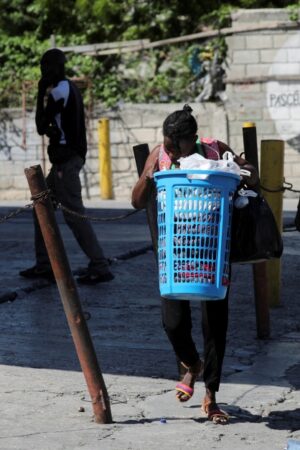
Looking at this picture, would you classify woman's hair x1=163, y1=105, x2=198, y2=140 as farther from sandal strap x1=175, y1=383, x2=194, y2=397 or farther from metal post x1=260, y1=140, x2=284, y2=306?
metal post x1=260, y1=140, x2=284, y2=306

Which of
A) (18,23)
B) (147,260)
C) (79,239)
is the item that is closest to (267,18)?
(18,23)

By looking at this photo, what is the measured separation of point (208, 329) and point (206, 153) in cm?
91

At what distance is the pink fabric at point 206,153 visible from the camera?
600cm

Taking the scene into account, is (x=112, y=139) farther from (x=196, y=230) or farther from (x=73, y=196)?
(x=196, y=230)

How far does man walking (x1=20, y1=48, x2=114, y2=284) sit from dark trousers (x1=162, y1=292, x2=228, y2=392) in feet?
12.5

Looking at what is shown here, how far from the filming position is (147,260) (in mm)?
11609

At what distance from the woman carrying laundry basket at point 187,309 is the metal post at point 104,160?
550 inches

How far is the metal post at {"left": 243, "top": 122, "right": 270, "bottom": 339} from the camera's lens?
26.0 feet

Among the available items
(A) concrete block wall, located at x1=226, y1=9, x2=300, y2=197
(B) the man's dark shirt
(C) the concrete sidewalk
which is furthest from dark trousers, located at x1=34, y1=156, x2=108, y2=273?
(A) concrete block wall, located at x1=226, y1=9, x2=300, y2=197

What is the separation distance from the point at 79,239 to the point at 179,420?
4.07 m

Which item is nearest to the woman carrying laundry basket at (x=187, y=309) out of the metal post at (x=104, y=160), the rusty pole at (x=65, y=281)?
the rusty pole at (x=65, y=281)

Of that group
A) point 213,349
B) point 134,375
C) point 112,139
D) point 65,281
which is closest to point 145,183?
point 65,281

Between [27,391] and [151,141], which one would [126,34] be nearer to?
[151,141]

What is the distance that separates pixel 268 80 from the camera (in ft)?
65.7
